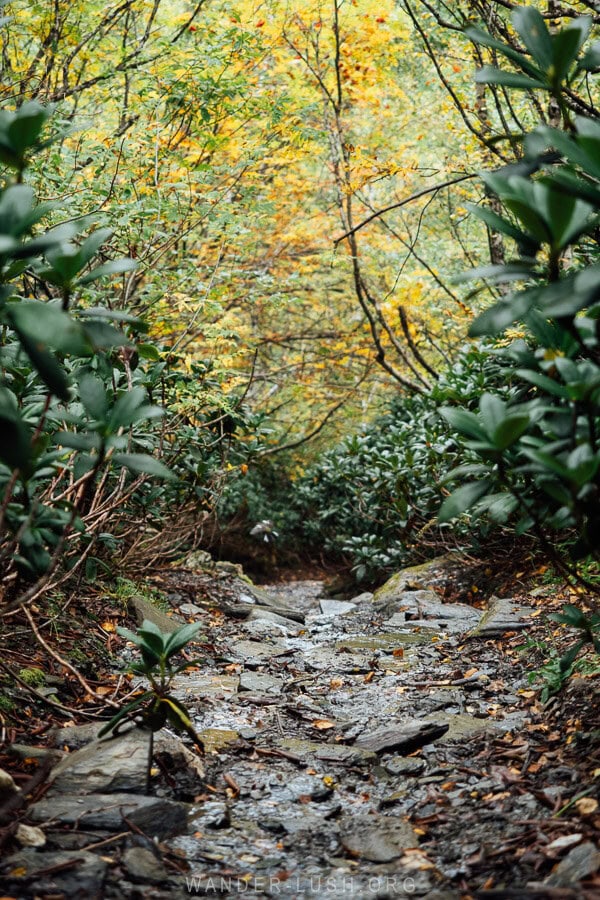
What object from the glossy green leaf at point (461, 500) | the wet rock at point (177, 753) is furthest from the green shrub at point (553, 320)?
the wet rock at point (177, 753)

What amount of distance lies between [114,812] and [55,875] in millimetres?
353

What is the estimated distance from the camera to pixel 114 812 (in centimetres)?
203

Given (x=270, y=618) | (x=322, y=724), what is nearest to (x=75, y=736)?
(x=322, y=724)

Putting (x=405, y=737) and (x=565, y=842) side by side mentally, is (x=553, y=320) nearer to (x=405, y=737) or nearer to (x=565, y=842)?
(x=565, y=842)

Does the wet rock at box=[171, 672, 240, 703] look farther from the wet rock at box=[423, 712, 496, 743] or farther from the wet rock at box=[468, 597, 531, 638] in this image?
the wet rock at box=[468, 597, 531, 638]

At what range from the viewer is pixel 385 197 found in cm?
1144

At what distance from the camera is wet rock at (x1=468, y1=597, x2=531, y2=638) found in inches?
163

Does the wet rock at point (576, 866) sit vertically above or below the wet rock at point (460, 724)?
above

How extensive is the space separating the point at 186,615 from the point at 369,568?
287cm

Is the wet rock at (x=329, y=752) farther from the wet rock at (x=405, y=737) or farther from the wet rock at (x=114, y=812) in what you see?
the wet rock at (x=114, y=812)

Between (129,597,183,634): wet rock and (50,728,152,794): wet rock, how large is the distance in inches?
72.7

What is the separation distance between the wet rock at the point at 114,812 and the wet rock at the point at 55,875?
0.60 feet

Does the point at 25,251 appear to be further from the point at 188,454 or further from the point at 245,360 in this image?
the point at 245,360

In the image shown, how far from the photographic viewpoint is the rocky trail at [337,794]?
1769 millimetres
